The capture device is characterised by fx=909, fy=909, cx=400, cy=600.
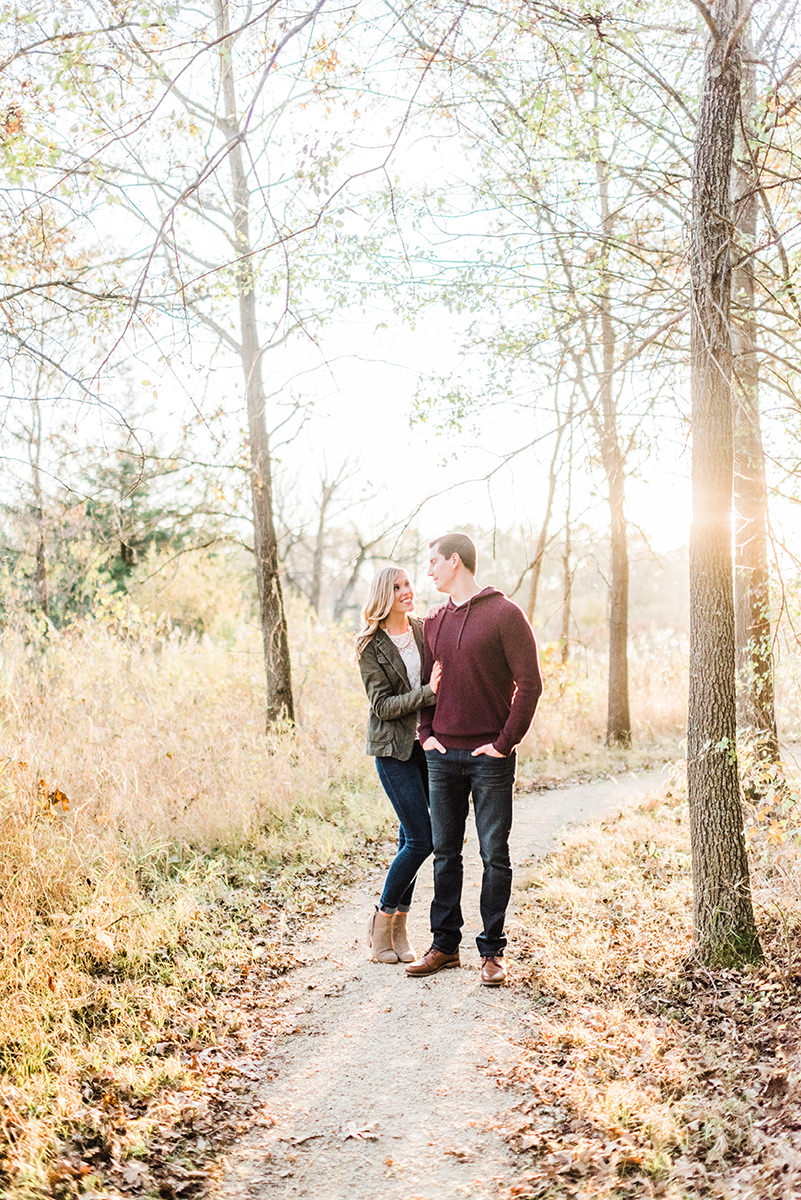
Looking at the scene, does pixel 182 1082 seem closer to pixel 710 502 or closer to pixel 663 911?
pixel 663 911

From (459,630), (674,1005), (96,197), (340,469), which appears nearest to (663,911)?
(674,1005)

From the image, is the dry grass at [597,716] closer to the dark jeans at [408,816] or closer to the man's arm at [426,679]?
the dark jeans at [408,816]

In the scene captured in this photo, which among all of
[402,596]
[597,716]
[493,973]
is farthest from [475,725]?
[597,716]

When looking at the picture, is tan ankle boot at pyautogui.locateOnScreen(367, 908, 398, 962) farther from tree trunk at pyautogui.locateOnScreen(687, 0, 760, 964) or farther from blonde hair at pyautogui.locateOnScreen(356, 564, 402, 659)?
tree trunk at pyautogui.locateOnScreen(687, 0, 760, 964)

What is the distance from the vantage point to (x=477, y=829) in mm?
4648

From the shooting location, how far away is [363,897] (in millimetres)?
6285

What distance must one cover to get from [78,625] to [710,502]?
8162 millimetres

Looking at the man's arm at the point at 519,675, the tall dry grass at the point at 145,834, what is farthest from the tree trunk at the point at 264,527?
the man's arm at the point at 519,675

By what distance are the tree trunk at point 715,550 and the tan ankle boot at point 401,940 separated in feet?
5.08

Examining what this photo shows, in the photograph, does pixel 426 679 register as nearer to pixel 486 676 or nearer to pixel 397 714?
pixel 397 714

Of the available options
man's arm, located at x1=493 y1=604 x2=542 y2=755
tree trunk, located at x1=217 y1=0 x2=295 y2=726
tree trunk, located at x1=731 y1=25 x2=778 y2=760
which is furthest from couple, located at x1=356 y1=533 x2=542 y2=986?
tree trunk, located at x1=217 y1=0 x2=295 y2=726

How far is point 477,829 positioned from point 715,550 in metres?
1.86

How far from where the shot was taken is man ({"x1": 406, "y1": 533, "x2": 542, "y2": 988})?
4469mm

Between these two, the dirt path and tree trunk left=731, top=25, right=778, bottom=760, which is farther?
tree trunk left=731, top=25, right=778, bottom=760
